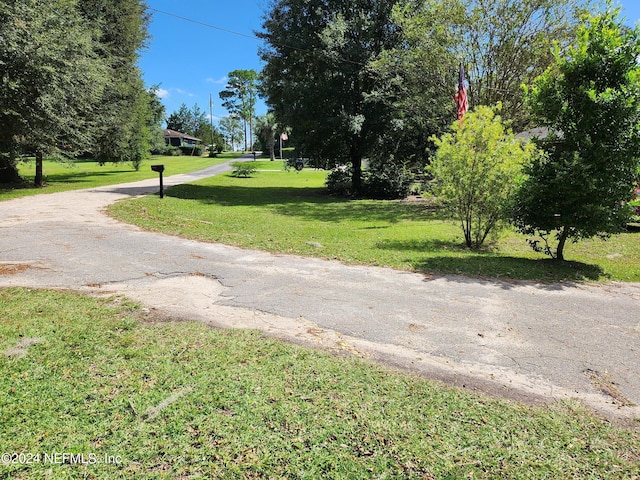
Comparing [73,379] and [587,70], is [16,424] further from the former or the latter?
[587,70]

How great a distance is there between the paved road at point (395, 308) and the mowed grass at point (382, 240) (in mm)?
661

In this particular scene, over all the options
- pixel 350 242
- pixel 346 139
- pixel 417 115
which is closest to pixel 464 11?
pixel 417 115

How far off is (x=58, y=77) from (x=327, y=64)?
36.4 feet

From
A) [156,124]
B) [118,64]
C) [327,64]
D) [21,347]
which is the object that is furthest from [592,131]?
[156,124]

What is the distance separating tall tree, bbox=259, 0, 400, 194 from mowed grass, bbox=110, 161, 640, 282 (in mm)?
6289

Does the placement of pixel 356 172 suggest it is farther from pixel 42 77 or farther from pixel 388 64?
pixel 42 77

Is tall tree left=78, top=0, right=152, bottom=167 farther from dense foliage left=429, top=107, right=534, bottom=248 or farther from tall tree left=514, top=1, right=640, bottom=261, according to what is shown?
tall tree left=514, top=1, right=640, bottom=261

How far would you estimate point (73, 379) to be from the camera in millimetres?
2828

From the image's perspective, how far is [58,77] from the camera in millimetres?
15352

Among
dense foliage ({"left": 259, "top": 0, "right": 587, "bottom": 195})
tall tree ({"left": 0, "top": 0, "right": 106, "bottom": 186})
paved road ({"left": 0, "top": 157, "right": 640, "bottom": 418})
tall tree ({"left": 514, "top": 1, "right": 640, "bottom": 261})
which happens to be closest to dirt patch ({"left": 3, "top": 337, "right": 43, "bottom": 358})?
paved road ({"left": 0, "top": 157, "right": 640, "bottom": 418})

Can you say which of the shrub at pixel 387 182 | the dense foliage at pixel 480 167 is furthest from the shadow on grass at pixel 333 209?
the dense foliage at pixel 480 167

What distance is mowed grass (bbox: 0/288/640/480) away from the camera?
6.93 ft

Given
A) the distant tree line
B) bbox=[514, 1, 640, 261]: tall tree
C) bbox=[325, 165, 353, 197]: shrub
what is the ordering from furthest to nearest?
1. bbox=[325, 165, 353, 197]: shrub
2. the distant tree line
3. bbox=[514, 1, 640, 261]: tall tree

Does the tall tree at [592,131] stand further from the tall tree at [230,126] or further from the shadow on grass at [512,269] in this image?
the tall tree at [230,126]
